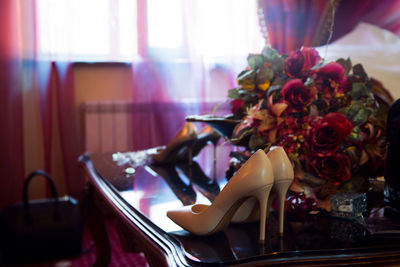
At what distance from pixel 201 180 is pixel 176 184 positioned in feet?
0.33

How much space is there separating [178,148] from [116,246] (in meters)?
1.16

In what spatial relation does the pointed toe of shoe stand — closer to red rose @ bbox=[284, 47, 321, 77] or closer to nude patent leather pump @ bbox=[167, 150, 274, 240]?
nude patent leather pump @ bbox=[167, 150, 274, 240]

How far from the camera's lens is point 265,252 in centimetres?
64

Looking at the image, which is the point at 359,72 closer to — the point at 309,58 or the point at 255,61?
the point at 309,58

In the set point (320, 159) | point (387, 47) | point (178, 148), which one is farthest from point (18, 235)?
point (387, 47)

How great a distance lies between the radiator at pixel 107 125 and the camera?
2.74 meters

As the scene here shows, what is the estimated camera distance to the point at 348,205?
0.80 metres

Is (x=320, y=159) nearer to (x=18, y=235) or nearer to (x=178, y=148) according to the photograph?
(x=178, y=148)

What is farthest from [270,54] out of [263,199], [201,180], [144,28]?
[144,28]

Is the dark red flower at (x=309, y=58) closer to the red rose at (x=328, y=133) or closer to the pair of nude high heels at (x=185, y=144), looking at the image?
the red rose at (x=328, y=133)

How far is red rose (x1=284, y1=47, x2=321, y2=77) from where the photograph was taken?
984 millimetres

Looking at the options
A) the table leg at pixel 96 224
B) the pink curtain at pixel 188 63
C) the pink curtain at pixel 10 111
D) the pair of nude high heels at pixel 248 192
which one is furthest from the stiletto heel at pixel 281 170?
the pink curtain at pixel 10 111

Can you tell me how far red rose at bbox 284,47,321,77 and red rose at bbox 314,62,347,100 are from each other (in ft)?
0.13

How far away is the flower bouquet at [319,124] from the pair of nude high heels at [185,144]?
1.26 feet
